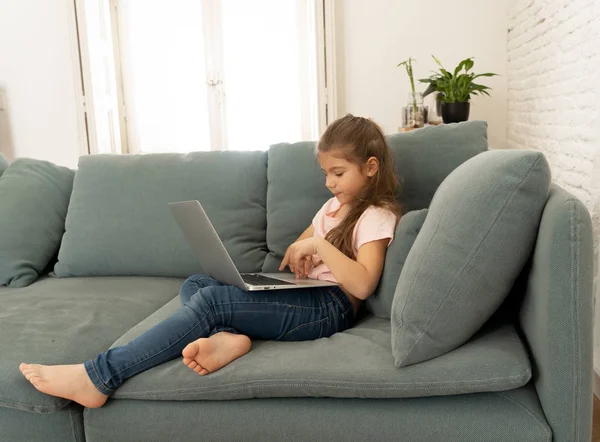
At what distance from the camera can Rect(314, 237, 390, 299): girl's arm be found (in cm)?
141

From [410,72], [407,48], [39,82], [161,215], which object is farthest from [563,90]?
[39,82]

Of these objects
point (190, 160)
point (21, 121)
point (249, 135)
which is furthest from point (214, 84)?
point (190, 160)

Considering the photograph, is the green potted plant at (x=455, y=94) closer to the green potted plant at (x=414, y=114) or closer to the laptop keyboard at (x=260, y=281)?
the green potted plant at (x=414, y=114)

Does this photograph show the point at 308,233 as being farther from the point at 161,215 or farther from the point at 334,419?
the point at 334,419

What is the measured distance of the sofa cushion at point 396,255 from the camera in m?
1.43

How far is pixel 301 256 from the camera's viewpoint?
1.53 meters

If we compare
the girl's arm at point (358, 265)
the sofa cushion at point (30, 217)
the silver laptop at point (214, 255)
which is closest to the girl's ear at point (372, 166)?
the girl's arm at point (358, 265)

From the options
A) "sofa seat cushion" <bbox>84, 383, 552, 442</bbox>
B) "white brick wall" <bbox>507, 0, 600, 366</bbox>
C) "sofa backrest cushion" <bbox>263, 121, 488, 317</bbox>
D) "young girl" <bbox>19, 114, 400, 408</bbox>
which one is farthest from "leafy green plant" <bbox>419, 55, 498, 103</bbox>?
"sofa seat cushion" <bbox>84, 383, 552, 442</bbox>

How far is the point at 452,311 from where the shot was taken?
112cm

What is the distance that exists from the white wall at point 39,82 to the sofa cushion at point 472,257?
11.0ft

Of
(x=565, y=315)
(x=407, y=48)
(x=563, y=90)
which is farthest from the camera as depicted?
(x=407, y=48)

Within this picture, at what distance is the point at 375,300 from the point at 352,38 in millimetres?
2574

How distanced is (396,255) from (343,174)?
0.93ft

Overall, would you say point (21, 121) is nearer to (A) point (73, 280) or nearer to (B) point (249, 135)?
(B) point (249, 135)
